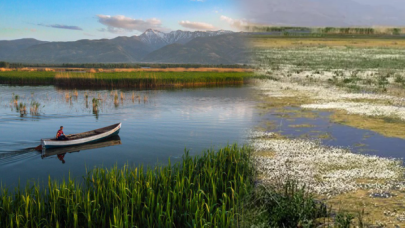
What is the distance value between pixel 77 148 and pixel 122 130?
2.87 metres

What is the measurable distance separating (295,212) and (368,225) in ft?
3.06

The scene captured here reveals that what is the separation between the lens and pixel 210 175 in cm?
638

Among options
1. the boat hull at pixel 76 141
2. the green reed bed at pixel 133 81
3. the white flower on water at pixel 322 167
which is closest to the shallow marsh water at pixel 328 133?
the white flower on water at pixel 322 167

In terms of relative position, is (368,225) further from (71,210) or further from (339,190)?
(71,210)

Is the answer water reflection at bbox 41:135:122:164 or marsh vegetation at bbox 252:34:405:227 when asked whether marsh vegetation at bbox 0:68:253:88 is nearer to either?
marsh vegetation at bbox 252:34:405:227

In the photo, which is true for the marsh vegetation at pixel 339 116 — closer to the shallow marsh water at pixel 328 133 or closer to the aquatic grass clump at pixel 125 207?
the shallow marsh water at pixel 328 133

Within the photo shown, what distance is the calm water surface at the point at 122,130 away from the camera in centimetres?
1095

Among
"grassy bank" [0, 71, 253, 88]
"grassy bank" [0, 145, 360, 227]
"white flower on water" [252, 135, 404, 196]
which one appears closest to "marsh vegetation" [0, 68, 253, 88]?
"grassy bank" [0, 71, 253, 88]

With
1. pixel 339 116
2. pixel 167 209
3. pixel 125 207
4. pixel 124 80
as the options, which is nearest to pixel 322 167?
pixel 167 209

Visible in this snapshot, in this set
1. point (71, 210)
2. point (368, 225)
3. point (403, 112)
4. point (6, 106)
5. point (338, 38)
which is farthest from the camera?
point (338, 38)

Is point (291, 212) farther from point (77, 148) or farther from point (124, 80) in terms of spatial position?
point (124, 80)

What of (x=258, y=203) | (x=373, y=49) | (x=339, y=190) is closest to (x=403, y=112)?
(x=339, y=190)

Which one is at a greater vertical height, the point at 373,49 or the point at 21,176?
the point at 373,49

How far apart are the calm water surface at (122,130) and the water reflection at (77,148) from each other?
0.16m
